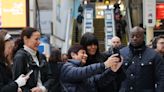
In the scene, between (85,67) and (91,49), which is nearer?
(85,67)

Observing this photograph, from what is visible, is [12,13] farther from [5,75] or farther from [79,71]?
[5,75]

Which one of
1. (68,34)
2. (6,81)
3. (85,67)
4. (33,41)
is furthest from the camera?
(68,34)

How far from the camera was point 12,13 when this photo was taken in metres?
21.9

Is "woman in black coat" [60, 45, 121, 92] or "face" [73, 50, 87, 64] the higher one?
"face" [73, 50, 87, 64]

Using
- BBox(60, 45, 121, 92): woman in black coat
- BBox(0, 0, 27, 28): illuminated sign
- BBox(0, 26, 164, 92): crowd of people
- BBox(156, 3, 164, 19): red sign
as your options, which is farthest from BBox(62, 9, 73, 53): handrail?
BBox(60, 45, 121, 92): woman in black coat

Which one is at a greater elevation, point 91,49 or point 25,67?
point 91,49

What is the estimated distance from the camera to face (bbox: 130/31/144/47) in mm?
6500

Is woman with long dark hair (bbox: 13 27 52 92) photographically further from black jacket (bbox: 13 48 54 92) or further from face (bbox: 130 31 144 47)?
face (bbox: 130 31 144 47)

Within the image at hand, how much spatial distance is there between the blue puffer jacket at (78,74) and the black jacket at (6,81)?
669 mm

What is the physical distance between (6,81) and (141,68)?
2.35 metres

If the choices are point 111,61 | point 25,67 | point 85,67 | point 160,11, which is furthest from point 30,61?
point 160,11

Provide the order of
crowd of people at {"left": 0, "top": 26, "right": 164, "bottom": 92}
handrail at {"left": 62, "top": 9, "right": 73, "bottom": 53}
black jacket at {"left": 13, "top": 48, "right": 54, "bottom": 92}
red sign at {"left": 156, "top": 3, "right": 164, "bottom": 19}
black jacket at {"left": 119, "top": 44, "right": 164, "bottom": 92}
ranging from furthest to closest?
red sign at {"left": 156, "top": 3, "right": 164, "bottom": 19} < handrail at {"left": 62, "top": 9, "right": 73, "bottom": 53} < black jacket at {"left": 119, "top": 44, "right": 164, "bottom": 92} < black jacket at {"left": 13, "top": 48, "right": 54, "bottom": 92} < crowd of people at {"left": 0, "top": 26, "right": 164, "bottom": 92}

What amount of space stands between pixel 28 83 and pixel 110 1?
1536 inches

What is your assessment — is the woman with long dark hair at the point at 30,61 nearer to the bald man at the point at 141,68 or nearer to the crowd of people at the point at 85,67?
the crowd of people at the point at 85,67
